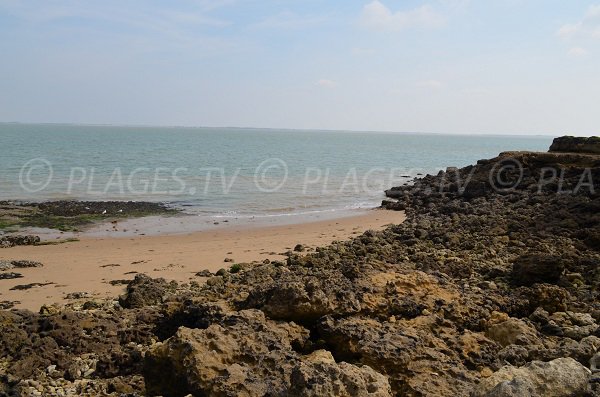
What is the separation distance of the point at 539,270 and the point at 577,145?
837 inches

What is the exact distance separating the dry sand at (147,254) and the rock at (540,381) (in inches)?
351

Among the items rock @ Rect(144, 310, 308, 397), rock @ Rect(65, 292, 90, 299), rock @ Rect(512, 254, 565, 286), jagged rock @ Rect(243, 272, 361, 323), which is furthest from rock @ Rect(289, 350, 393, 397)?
rock @ Rect(65, 292, 90, 299)

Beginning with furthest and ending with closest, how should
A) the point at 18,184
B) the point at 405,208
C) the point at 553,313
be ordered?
the point at 18,184, the point at 405,208, the point at 553,313

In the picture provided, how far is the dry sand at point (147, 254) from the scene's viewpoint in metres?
12.2

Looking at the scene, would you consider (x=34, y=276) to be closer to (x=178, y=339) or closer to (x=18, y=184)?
(x=178, y=339)

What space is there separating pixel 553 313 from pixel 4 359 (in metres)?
7.67

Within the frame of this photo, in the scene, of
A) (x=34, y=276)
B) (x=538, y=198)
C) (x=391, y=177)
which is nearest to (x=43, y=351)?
(x=34, y=276)

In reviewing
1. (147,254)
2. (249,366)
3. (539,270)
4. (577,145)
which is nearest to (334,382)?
(249,366)

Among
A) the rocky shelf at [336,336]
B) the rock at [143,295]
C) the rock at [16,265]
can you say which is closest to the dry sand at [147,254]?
the rock at [16,265]

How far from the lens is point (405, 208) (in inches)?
1073

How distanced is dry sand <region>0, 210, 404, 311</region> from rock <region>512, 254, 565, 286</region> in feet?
22.7

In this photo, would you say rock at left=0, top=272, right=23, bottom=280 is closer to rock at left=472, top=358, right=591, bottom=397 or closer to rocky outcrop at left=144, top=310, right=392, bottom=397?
rocky outcrop at left=144, top=310, right=392, bottom=397

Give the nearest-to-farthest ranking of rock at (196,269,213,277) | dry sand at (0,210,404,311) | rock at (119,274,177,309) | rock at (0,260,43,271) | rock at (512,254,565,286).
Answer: rock at (512,254,565,286), rock at (119,274,177,309), dry sand at (0,210,404,311), rock at (196,269,213,277), rock at (0,260,43,271)

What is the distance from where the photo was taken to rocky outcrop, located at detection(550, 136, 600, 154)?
2678cm
